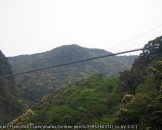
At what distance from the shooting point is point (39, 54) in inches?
6314

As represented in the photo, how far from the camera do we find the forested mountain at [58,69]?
333ft

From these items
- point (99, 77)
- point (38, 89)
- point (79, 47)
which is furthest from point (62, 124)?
point (79, 47)

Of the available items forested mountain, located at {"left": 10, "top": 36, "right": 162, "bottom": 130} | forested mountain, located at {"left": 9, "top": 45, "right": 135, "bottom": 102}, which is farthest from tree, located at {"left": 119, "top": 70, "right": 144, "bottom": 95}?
forested mountain, located at {"left": 9, "top": 45, "right": 135, "bottom": 102}

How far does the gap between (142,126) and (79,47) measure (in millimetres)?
129980

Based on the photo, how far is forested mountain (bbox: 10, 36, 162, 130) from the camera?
29.2 metres

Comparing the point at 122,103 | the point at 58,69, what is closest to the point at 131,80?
the point at 122,103

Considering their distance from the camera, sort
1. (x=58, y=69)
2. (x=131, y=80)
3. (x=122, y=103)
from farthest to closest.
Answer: (x=58, y=69) → (x=131, y=80) → (x=122, y=103)

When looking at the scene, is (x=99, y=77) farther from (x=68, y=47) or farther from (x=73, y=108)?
(x=68, y=47)

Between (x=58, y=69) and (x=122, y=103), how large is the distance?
86804mm

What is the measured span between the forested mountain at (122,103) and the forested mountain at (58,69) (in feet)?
142

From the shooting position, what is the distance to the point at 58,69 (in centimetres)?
12644

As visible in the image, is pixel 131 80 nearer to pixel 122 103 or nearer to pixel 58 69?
pixel 122 103

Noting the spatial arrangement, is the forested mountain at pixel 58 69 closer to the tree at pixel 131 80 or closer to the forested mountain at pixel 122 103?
the forested mountain at pixel 122 103

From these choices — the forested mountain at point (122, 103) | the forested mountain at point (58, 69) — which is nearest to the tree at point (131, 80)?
the forested mountain at point (122, 103)
